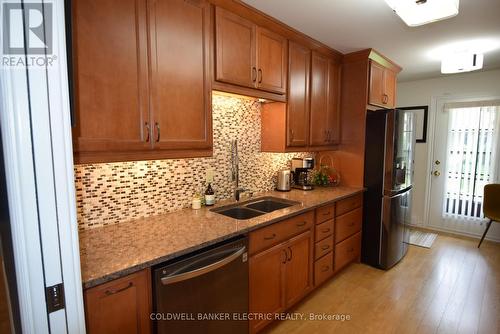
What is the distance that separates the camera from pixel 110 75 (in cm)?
127

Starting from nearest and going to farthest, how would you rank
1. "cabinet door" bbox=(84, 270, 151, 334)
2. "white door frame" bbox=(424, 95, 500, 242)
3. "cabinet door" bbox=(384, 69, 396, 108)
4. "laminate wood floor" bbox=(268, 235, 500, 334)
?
"cabinet door" bbox=(84, 270, 151, 334) → "laminate wood floor" bbox=(268, 235, 500, 334) → "cabinet door" bbox=(384, 69, 396, 108) → "white door frame" bbox=(424, 95, 500, 242)

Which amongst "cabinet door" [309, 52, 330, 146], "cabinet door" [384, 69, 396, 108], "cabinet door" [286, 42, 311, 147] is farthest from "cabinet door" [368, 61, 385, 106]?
"cabinet door" [286, 42, 311, 147]

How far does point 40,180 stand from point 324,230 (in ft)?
7.13

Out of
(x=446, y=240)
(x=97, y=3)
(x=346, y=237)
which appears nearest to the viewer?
(x=97, y=3)

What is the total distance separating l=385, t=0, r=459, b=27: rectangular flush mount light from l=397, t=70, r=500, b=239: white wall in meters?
2.88

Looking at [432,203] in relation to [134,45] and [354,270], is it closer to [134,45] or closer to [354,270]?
[354,270]

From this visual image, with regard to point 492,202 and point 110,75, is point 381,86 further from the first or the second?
point 110,75

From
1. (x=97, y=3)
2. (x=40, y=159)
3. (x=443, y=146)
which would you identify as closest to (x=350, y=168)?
(x=443, y=146)

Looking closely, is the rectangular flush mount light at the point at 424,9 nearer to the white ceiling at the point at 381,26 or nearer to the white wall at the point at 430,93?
the white ceiling at the point at 381,26

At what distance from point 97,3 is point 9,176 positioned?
96cm

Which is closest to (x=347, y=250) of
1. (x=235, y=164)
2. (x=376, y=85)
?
(x=235, y=164)

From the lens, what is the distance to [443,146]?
13.0 feet

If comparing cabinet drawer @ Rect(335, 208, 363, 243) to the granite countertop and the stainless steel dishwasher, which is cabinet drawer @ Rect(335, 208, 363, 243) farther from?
the stainless steel dishwasher

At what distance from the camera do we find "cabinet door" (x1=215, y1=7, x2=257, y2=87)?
1.74 metres
